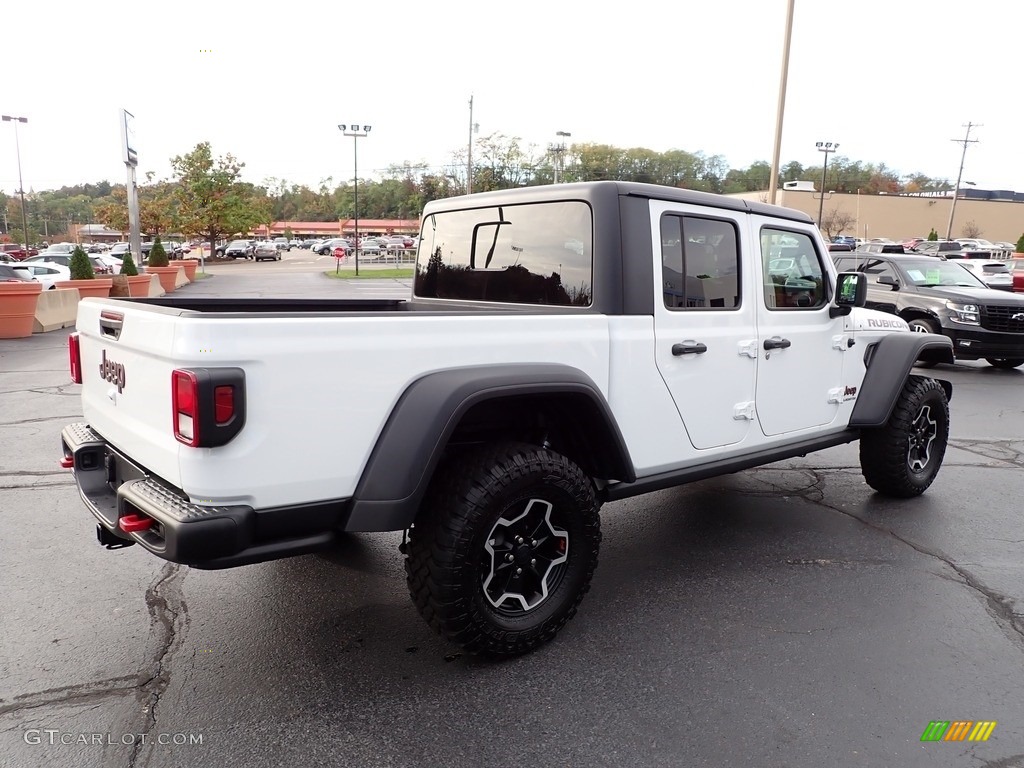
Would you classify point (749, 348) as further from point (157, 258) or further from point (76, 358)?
point (157, 258)

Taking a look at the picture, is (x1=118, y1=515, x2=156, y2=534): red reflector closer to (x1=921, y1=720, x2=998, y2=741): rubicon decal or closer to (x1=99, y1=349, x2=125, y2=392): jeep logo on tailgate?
(x1=99, y1=349, x2=125, y2=392): jeep logo on tailgate

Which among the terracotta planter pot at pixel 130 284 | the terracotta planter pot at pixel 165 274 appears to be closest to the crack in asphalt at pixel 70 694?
the terracotta planter pot at pixel 130 284

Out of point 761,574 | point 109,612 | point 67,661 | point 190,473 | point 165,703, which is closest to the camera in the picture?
point 190,473

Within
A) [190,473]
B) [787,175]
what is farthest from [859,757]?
[787,175]

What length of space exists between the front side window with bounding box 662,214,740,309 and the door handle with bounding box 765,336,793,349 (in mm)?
314

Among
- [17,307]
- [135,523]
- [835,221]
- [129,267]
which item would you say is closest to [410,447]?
[135,523]

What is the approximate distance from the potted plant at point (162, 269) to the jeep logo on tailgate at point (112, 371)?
1020 inches

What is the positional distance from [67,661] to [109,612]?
45 centimetres

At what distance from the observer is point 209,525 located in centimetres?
238

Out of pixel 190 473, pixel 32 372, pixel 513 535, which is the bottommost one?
pixel 32 372

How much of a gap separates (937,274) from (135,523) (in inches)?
505

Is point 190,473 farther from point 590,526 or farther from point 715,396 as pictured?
point 715,396

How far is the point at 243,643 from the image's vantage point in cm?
327

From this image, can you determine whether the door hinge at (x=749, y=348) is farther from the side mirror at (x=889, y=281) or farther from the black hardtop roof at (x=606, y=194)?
the side mirror at (x=889, y=281)
